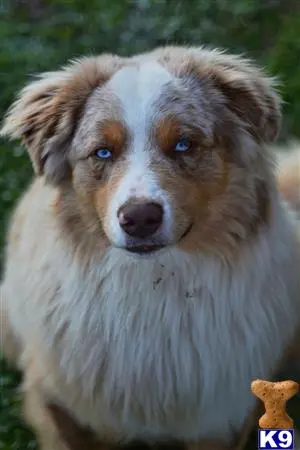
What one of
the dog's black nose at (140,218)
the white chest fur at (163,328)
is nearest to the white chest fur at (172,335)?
the white chest fur at (163,328)

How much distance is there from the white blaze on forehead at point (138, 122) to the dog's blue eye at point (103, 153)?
8 centimetres

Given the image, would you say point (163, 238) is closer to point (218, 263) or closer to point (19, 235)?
point (218, 263)

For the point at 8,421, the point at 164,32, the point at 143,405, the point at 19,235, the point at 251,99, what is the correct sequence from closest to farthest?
the point at 251,99
the point at 143,405
the point at 19,235
the point at 8,421
the point at 164,32

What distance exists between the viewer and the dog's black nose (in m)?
2.69

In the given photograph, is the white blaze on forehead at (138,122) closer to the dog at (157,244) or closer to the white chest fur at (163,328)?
the dog at (157,244)

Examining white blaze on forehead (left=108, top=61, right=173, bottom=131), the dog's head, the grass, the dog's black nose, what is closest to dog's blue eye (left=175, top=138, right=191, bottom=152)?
the dog's head

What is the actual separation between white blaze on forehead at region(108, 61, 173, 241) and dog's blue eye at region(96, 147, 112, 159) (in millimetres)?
78

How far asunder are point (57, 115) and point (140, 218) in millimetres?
535

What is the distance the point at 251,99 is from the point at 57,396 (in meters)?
1.22

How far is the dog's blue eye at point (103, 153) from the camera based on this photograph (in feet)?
9.51

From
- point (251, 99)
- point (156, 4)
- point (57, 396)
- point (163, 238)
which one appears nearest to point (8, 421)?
point (57, 396)

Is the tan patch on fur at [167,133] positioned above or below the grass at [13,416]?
above

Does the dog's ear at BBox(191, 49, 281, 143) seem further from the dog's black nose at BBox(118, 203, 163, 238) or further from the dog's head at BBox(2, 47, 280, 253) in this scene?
the dog's black nose at BBox(118, 203, 163, 238)

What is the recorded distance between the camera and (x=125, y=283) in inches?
121
